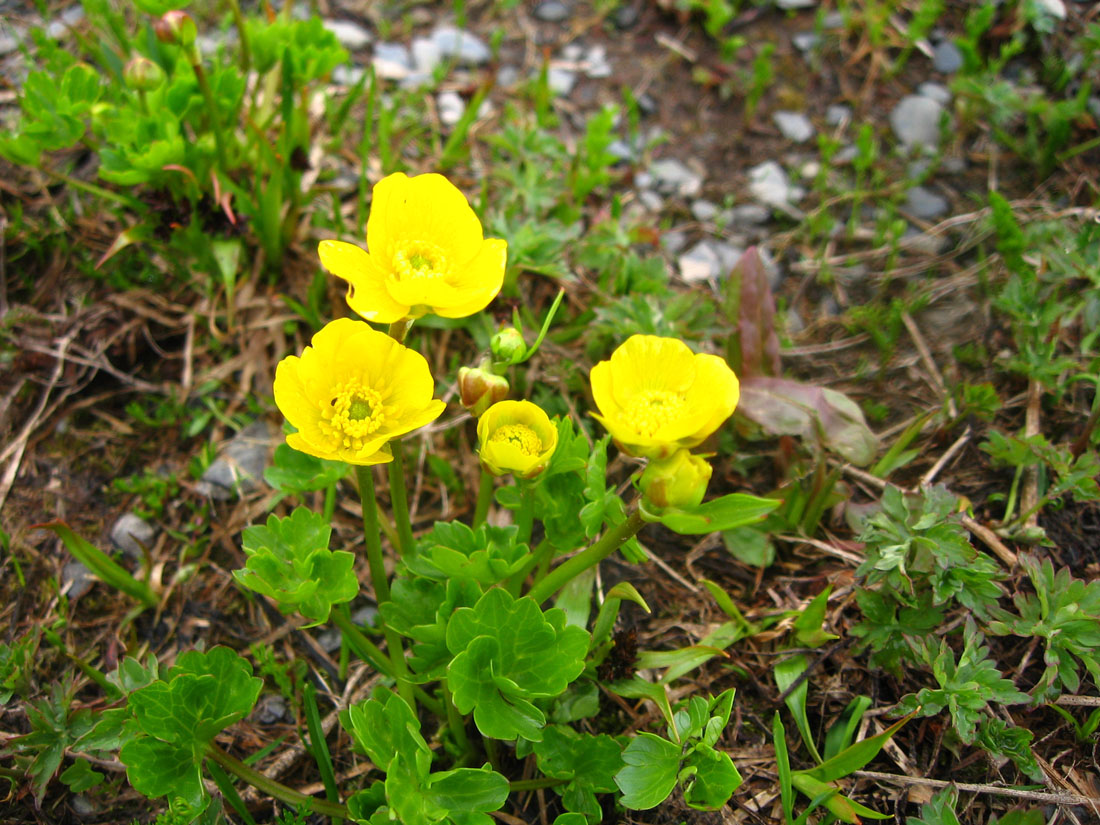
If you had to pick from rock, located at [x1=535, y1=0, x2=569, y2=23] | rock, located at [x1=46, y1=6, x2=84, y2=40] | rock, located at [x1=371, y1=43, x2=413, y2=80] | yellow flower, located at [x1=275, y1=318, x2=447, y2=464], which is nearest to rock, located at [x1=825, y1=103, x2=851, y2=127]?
rock, located at [x1=535, y1=0, x2=569, y2=23]

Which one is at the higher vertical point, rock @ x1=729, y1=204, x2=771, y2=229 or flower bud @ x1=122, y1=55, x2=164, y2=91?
flower bud @ x1=122, y1=55, x2=164, y2=91

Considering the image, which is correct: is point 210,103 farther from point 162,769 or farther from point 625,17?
point 625,17

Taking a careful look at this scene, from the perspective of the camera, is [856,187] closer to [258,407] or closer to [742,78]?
[742,78]

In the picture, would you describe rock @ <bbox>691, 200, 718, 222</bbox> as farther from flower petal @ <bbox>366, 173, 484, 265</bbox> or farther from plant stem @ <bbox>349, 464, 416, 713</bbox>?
plant stem @ <bbox>349, 464, 416, 713</bbox>

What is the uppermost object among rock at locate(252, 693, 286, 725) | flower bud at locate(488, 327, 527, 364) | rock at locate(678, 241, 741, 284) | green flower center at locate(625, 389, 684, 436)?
flower bud at locate(488, 327, 527, 364)

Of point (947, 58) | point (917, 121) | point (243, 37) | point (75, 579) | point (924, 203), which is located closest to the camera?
point (75, 579)

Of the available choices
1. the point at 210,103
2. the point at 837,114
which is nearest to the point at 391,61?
the point at 210,103

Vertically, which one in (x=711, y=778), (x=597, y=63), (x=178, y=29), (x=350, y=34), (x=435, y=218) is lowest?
(x=711, y=778)
